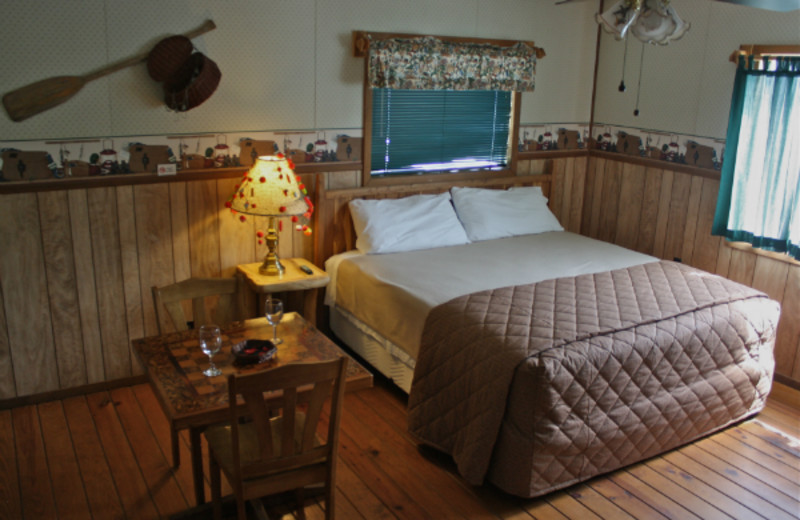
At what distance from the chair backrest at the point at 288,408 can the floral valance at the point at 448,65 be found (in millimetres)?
2343

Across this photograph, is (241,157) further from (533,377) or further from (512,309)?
(533,377)

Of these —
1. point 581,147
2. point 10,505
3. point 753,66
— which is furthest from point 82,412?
point 753,66

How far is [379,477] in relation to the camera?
3.08m

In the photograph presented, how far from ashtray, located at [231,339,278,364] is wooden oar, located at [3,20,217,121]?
5.33 ft

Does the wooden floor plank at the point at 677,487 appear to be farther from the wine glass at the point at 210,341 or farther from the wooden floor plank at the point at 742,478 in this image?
the wine glass at the point at 210,341

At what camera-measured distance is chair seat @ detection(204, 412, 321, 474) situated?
243 centimetres

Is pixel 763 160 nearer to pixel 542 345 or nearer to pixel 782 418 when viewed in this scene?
pixel 782 418

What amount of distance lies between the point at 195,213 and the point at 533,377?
2.08 meters

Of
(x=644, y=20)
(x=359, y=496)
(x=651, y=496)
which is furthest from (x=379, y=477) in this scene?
(x=644, y=20)

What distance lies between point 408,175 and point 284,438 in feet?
8.39

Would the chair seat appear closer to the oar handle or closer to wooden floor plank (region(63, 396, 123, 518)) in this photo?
wooden floor plank (region(63, 396, 123, 518))

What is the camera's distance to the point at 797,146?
378 centimetres

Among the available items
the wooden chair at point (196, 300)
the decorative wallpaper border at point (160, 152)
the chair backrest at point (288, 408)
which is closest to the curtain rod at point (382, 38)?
the decorative wallpaper border at point (160, 152)

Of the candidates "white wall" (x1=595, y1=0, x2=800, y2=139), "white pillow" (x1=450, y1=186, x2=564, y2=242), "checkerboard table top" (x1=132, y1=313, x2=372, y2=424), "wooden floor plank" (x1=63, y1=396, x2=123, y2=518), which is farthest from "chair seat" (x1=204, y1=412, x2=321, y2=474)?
"white wall" (x1=595, y1=0, x2=800, y2=139)
